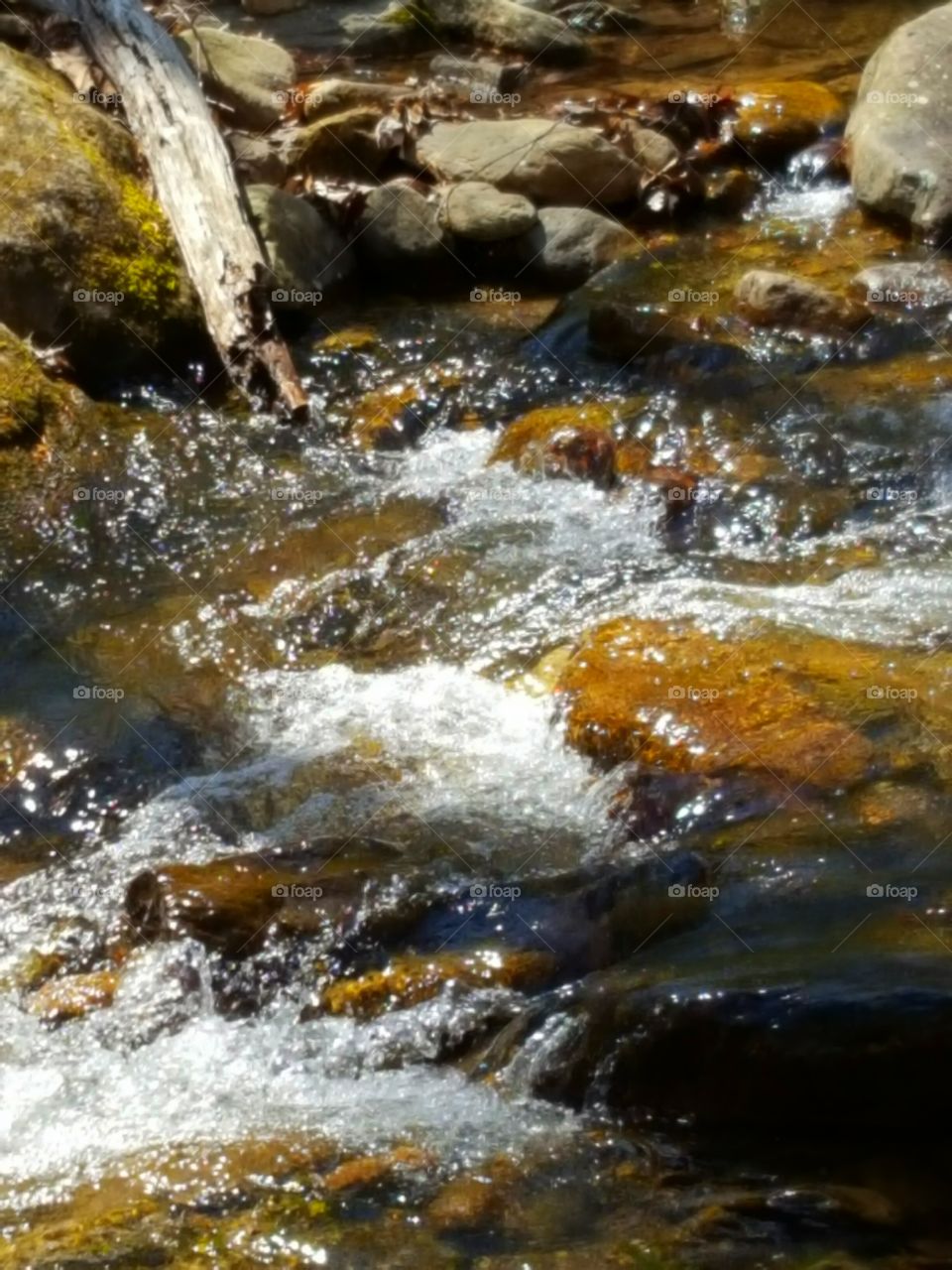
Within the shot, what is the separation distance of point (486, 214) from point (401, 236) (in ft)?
1.45

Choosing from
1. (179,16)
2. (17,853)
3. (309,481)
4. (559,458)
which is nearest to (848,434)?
(559,458)

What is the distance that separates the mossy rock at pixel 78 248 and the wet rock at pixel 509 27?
16.8ft

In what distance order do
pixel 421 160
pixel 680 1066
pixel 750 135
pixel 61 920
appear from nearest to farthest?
1. pixel 680 1066
2. pixel 61 920
3. pixel 421 160
4. pixel 750 135

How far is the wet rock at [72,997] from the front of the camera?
371 centimetres

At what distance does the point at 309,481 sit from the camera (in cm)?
612

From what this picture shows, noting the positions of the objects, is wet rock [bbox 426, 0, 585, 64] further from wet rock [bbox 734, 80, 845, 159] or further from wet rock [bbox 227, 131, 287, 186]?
wet rock [bbox 227, 131, 287, 186]

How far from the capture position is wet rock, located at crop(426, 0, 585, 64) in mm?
11070

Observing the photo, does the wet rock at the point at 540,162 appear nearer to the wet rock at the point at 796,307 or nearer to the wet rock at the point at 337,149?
the wet rock at the point at 337,149

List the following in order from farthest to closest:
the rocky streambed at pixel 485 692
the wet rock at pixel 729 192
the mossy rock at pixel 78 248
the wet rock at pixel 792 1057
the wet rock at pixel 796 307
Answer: the wet rock at pixel 729 192 → the wet rock at pixel 796 307 → the mossy rock at pixel 78 248 → the rocky streambed at pixel 485 692 → the wet rock at pixel 792 1057

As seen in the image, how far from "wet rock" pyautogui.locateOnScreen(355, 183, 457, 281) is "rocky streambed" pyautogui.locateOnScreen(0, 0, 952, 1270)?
0.08 feet

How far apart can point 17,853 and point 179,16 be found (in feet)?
20.1

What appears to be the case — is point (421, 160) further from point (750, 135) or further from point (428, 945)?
point (428, 945)

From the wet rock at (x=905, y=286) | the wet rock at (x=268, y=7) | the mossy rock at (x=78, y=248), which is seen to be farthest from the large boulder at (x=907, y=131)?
the wet rock at (x=268, y=7)

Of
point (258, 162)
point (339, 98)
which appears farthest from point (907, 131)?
point (258, 162)
